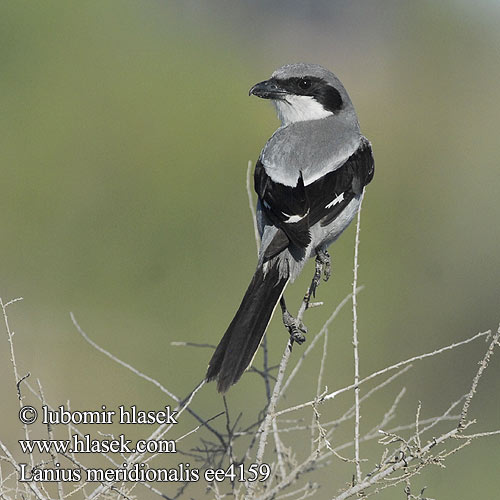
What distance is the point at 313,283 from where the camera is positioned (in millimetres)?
3240

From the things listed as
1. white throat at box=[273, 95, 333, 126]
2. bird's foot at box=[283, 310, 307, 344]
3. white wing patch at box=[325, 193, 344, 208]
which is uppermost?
white throat at box=[273, 95, 333, 126]

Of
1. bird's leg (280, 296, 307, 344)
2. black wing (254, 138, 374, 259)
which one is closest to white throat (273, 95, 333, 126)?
black wing (254, 138, 374, 259)

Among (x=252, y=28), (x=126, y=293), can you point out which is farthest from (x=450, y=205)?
(x=252, y=28)

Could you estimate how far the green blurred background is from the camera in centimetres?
851

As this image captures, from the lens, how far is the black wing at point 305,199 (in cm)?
320

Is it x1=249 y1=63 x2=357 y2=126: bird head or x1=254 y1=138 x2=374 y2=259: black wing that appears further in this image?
x1=249 y1=63 x2=357 y2=126: bird head

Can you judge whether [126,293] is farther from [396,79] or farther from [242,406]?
[396,79]

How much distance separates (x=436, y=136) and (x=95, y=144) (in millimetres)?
5462

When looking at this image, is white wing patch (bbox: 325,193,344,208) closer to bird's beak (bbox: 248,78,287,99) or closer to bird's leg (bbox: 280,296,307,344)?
bird's leg (bbox: 280,296,307,344)

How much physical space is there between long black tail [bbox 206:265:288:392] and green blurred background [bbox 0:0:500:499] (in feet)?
11.1

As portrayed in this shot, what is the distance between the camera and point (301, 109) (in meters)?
3.76

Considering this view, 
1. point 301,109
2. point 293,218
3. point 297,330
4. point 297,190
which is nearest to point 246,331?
point 297,330

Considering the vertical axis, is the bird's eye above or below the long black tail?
above

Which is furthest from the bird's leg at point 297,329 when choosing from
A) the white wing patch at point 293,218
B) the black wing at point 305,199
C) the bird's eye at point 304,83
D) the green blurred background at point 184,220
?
the green blurred background at point 184,220
